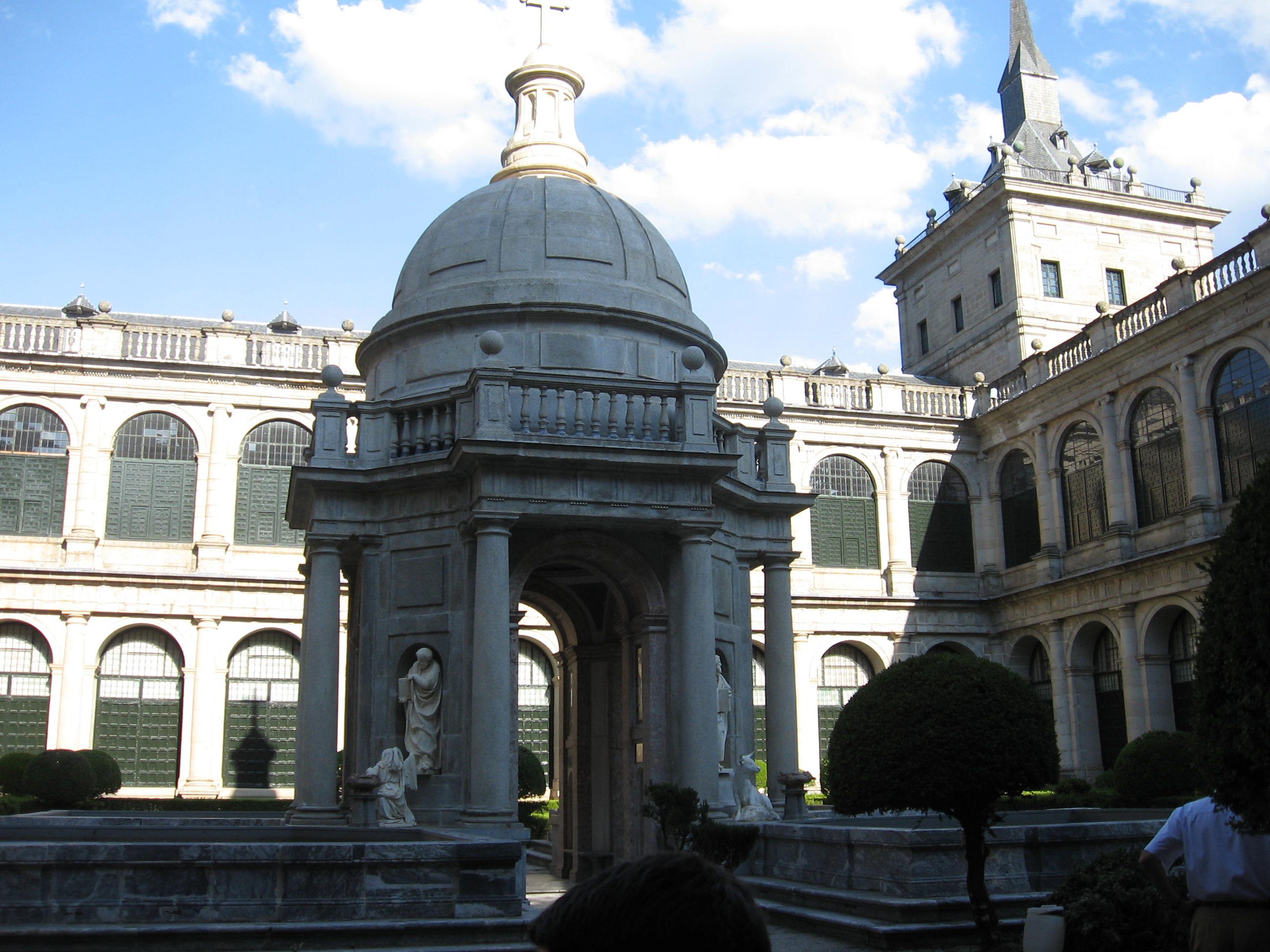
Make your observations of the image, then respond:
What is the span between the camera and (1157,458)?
119ft

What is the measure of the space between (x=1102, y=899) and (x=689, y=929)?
9.69 metres

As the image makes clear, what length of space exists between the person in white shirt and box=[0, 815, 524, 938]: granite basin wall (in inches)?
250

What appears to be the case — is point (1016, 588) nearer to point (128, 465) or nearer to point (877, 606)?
point (877, 606)

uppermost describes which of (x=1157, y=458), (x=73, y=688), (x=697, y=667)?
(x=1157, y=458)

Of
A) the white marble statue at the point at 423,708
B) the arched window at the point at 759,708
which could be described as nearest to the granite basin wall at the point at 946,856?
the white marble statue at the point at 423,708

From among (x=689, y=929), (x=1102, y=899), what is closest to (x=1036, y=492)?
(x=1102, y=899)

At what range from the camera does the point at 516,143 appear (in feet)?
70.9

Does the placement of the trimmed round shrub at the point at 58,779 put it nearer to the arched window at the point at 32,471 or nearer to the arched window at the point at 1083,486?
the arched window at the point at 32,471

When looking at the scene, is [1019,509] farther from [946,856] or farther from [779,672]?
[946,856]

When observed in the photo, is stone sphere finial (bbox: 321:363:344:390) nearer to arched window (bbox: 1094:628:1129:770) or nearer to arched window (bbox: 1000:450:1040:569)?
arched window (bbox: 1094:628:1129:770)

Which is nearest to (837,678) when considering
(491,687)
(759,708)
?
(759,708)

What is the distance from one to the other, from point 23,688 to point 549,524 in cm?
2710

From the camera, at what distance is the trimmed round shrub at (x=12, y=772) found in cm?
3256

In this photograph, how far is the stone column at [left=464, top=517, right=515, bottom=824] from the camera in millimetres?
15188
